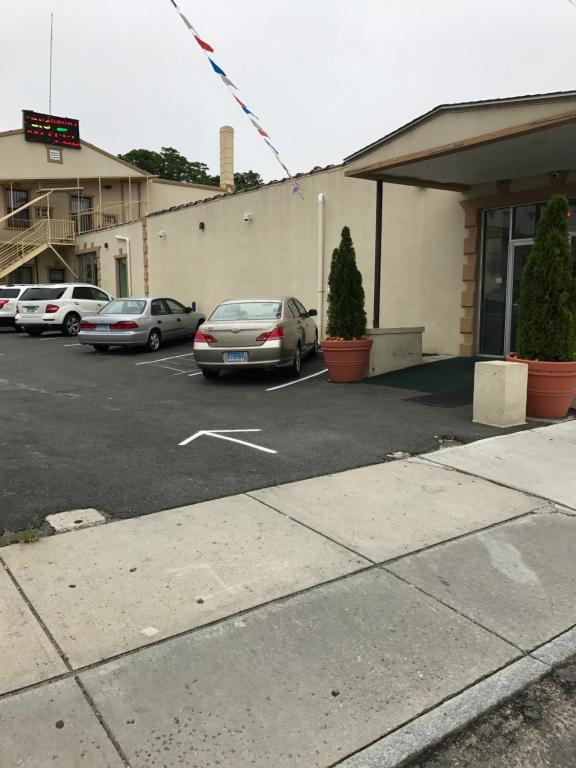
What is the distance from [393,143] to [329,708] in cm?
922

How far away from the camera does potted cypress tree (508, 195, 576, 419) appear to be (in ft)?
23.6

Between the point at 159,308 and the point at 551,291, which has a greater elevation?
the point at 551,291

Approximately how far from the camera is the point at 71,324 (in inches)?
744

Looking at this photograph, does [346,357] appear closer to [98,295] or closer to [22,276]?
[98,295]

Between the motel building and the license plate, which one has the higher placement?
the motel building

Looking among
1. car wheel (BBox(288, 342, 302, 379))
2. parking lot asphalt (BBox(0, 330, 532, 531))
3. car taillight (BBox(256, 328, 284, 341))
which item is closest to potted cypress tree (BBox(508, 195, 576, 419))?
parking lot asphalt (BBox(0, 330, 532, 531))

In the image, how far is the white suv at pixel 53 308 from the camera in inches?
725

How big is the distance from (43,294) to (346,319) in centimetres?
1239

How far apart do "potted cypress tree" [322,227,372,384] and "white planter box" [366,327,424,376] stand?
0.28 metres

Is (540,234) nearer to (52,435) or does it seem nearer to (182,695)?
(52,435)

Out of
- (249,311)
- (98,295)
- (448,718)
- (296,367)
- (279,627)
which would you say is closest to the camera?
(448,718)

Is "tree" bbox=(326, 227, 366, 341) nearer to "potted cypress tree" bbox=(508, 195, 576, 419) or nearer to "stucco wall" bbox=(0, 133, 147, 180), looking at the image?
"potted cypress tree" bbox=(508, 195, 576, 419)

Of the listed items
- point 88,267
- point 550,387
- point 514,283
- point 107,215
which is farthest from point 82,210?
point 550,387

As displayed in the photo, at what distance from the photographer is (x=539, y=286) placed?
7.34 metres
